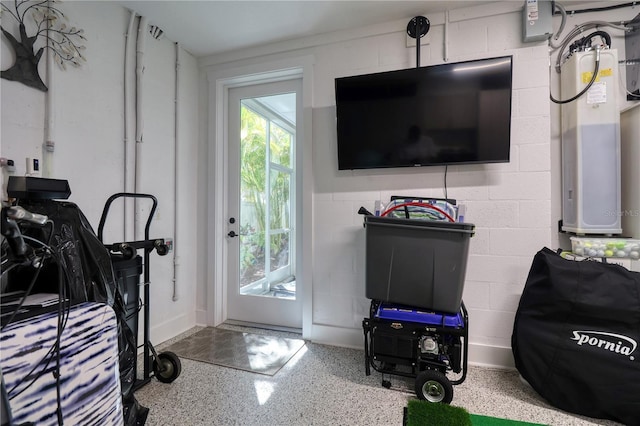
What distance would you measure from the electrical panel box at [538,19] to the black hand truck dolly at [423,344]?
6.47 feet

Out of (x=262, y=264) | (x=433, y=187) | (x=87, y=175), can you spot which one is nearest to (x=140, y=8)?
(x=87, y=175)

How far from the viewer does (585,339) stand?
152 cm

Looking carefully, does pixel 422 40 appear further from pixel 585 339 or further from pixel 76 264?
pixel 76 264

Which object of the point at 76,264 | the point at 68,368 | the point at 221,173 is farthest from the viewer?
the point at 221,173

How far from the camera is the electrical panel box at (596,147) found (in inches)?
68.7

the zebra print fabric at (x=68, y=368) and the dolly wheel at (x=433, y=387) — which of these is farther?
the dolly wheel at (x=433, y=387)

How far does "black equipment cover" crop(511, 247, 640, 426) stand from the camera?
1.45m

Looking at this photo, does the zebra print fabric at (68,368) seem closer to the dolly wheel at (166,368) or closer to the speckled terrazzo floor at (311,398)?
the speckled terrazzo floor at (311,398)

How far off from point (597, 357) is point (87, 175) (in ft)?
10.8

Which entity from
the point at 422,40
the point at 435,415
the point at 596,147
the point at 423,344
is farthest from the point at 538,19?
the point at 435,415

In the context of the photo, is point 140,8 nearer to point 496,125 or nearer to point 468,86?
point 468,86

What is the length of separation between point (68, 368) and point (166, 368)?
3.30ft

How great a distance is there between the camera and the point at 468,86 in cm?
190

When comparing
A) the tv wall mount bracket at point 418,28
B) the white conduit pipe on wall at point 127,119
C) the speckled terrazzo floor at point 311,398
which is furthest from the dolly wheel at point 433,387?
the white conduit pipe on wall at point 127,119
